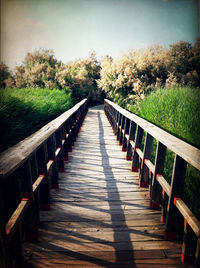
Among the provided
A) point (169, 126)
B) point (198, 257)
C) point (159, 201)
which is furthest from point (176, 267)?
Result: point (169, 126)

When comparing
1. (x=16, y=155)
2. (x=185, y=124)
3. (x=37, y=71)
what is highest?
(x=37, y=71)

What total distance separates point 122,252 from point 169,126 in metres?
2.46

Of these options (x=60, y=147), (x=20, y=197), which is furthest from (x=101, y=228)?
(x=60, y=147)

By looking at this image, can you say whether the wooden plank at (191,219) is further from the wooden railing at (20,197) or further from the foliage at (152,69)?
the foliage at (152,69)

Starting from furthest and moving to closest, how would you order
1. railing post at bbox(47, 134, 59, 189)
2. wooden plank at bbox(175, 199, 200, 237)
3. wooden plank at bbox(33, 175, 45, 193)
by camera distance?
railing post at bbox(47, 134, 59, 189) → wooden plank at bbox(33, 175, 45, 193) → wooden plank at bbox(175, 199, 200, 237)

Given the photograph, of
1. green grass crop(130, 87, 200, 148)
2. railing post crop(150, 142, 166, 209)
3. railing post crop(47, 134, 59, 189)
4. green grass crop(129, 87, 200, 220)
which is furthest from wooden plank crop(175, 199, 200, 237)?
railing post crop(47, 134, 59, 189)

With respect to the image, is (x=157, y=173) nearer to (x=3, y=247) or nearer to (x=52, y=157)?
(x=52, y=157)

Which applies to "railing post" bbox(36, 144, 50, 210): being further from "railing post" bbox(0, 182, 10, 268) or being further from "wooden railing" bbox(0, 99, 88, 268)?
"railing post" bbox(0, 182, 10, 268)

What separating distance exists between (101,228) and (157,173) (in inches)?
33.8

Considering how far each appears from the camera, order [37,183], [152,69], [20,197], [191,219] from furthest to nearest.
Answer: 1. [152,69]
2. [37,183]
3. [20,197]
4. [191,219]

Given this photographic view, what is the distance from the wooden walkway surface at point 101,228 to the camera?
1681 millimetres

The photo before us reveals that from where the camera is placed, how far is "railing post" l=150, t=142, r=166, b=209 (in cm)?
219

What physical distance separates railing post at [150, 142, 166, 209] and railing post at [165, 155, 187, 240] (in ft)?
1.55

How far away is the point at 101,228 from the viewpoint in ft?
6.79
